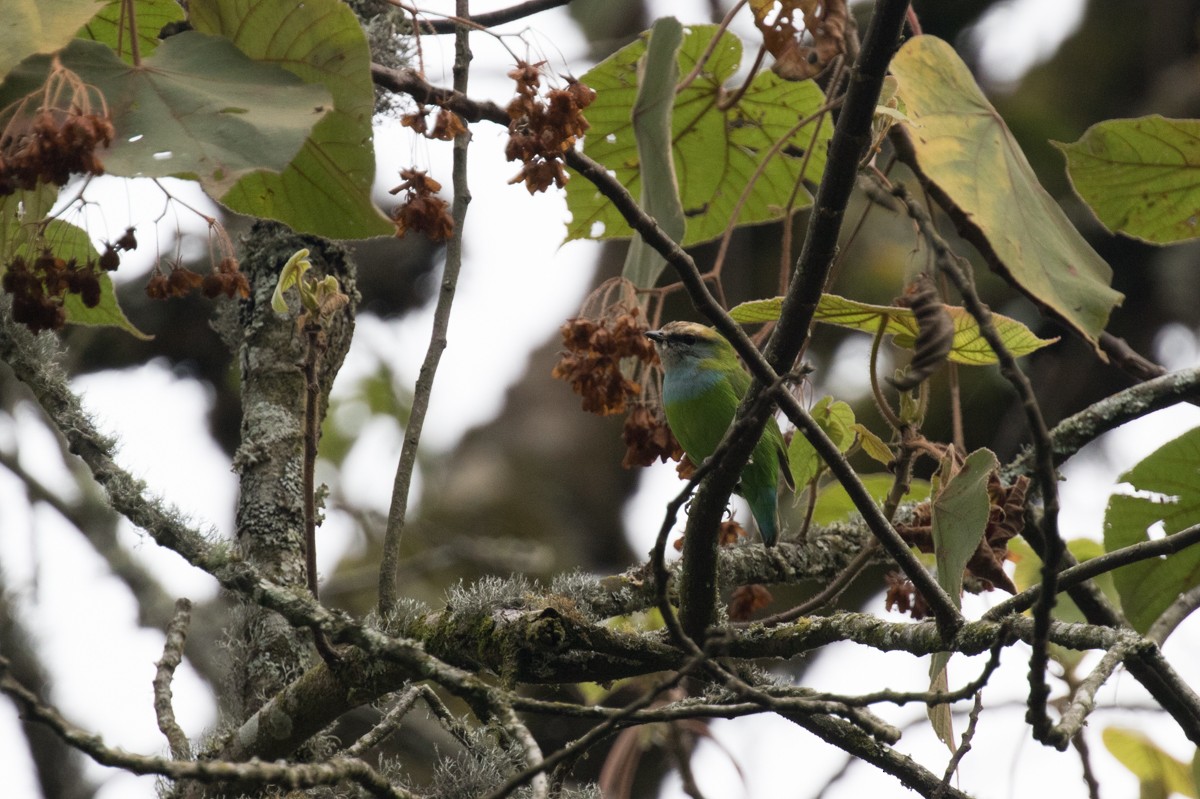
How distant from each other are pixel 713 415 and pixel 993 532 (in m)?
1.82

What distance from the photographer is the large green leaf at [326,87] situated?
1.68 metres

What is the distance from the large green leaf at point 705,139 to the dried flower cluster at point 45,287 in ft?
3.55

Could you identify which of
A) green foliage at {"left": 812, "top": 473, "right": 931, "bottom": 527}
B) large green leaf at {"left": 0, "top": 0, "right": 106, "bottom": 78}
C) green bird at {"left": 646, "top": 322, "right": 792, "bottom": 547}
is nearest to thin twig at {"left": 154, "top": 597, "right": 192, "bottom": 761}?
large green leaf at {"left": 0, "top": 0, "right": 106, "bottom": 78}

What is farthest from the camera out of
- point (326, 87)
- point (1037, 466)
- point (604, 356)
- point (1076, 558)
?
point (1076, 558)

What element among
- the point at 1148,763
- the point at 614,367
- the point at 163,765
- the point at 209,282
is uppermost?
the point at 614,367

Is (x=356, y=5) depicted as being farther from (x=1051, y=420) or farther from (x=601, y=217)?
(x=1051, y=420)

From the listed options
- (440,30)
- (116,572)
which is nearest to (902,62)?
(440,30)

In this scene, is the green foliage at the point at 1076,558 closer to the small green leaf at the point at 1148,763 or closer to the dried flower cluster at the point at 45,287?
the small green leaf at the point at 1148,763

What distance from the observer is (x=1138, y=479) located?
93.9 inches

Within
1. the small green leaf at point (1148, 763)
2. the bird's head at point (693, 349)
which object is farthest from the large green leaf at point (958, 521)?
the bird's head at point (693, 349)

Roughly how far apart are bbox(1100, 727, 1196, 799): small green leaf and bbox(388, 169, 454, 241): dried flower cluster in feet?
8.77

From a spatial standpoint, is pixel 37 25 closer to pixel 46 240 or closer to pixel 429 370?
pixel 46 240

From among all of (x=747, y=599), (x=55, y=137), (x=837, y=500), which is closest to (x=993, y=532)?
(x=747, y=599)

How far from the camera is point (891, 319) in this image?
2.16 metres
